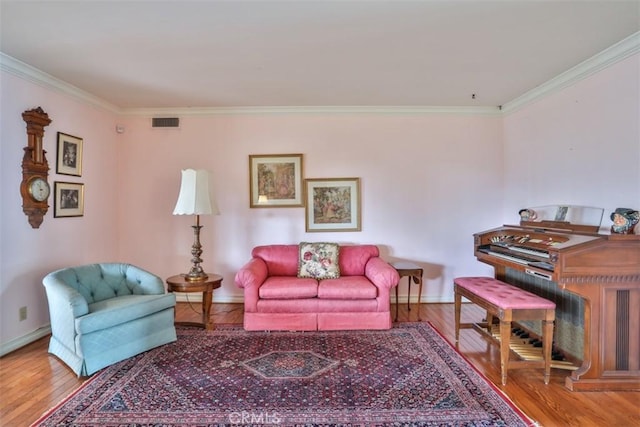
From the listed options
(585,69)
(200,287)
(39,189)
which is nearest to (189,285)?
(200,287)

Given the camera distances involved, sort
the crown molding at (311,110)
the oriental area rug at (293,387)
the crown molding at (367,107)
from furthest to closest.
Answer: the crown molding at (311,110)
the crown molding at (367,107)
the oriental area rug at (293,387)

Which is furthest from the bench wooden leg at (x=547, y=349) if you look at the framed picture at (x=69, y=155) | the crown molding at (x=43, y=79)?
the crown molding at (x=43, y=79)

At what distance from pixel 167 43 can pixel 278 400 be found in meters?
2.77

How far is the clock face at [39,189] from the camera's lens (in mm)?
2916

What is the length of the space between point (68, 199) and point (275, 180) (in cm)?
226

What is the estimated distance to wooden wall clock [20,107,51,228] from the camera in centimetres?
288

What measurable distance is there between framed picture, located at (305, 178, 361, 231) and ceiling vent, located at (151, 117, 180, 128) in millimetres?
1878

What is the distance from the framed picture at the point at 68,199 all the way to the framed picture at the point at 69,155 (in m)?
0.14

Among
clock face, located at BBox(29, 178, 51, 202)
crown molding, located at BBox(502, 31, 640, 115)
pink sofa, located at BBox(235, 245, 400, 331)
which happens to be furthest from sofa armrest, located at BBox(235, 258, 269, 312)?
crown molding, located at BBox(502, 31, 640, 115)

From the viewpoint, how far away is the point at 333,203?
412 cm

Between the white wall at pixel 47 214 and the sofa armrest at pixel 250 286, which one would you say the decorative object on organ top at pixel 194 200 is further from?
the white wall at pixel 47 214

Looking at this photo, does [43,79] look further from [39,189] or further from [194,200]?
[194,200]

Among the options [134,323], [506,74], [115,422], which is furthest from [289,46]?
[115,422]

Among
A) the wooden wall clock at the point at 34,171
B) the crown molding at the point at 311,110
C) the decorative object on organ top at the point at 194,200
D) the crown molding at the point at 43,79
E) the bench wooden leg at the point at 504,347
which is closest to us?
the bench wooden leg at the point at 504,347
